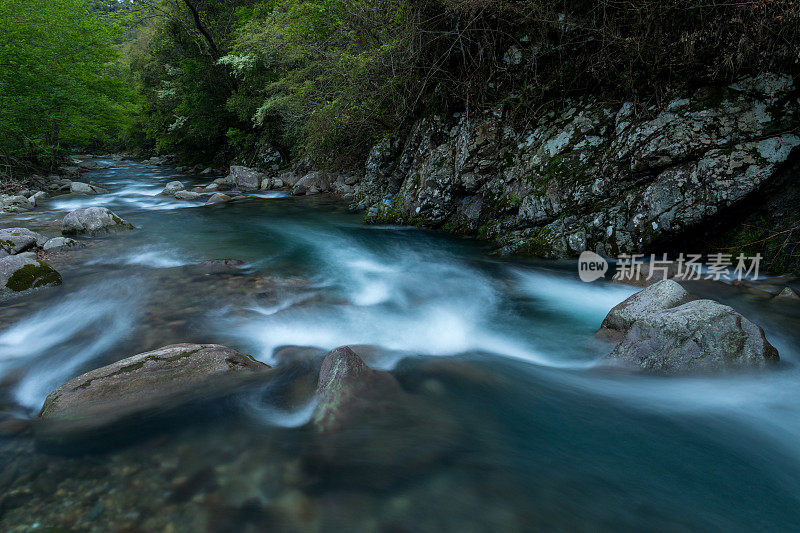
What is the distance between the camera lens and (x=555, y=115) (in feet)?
23.1

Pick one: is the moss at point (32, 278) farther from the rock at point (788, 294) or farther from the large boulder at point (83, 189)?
the large boulder at point (83, 189)

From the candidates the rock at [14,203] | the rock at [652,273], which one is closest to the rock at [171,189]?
the rock at [14,203]

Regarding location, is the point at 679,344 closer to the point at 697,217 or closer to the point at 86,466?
the point at 697,217

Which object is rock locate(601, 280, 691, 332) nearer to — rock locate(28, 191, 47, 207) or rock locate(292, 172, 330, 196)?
rock locate(292, 172, 330, 196)

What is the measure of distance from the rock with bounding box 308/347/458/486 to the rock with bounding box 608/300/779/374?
6.23 feet

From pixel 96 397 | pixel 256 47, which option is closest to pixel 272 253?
pixel 96 397

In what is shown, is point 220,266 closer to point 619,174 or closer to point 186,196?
point 619,174

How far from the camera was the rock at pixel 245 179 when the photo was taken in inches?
644

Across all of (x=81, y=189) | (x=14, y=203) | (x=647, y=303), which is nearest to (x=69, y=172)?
(x=81, y=189)

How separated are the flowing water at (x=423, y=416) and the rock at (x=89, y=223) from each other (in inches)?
111

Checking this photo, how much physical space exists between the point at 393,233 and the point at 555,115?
3.93 metres

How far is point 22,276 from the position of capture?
16.7 ft

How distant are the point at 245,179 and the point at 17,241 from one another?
34.1 feet

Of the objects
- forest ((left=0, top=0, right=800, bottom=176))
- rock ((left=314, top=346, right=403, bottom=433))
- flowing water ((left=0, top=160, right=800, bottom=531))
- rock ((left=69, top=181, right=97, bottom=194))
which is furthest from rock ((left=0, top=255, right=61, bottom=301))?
rock ((left=69, top=181, right=97, bottom=194))
